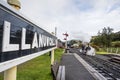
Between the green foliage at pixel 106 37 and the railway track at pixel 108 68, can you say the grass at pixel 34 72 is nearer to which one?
the railway track at pixel 108 68

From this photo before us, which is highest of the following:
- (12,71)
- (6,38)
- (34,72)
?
(6,38)

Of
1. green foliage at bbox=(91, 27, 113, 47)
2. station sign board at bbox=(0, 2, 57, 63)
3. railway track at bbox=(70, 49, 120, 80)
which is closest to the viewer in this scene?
station sign board at bbox=(0, 2, 57, 63)

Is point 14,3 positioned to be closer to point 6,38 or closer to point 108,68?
point 6,38

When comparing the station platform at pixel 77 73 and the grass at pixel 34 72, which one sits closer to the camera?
the grass at pixel 34 72

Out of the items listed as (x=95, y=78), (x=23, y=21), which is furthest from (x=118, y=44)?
(x=23, y=21)

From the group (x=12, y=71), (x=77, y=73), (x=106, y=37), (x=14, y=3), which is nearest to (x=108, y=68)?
(x=77, y=73)

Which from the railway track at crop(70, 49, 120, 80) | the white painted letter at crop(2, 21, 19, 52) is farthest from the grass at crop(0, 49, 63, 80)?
the white painted letter at crop(2, 21, 19, 52)

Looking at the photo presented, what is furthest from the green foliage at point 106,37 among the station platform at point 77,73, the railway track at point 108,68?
the station platform at point 77,73

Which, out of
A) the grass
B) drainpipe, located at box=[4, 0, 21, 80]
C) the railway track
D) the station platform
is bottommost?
the railway track

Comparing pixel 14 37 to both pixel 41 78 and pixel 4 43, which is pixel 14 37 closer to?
pixel 4 43

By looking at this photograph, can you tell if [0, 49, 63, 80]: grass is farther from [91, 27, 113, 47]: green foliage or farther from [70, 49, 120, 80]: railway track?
[91, 27, 113, 47]: green foliage

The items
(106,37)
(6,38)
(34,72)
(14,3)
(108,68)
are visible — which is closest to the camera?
(6,38)

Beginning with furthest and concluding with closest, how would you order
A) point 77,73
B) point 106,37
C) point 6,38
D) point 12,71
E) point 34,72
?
1. point 106,37
2. point 77,73
3. point 34,72
4. point 12,71
5. point 6,38

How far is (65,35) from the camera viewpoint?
3503 cm
